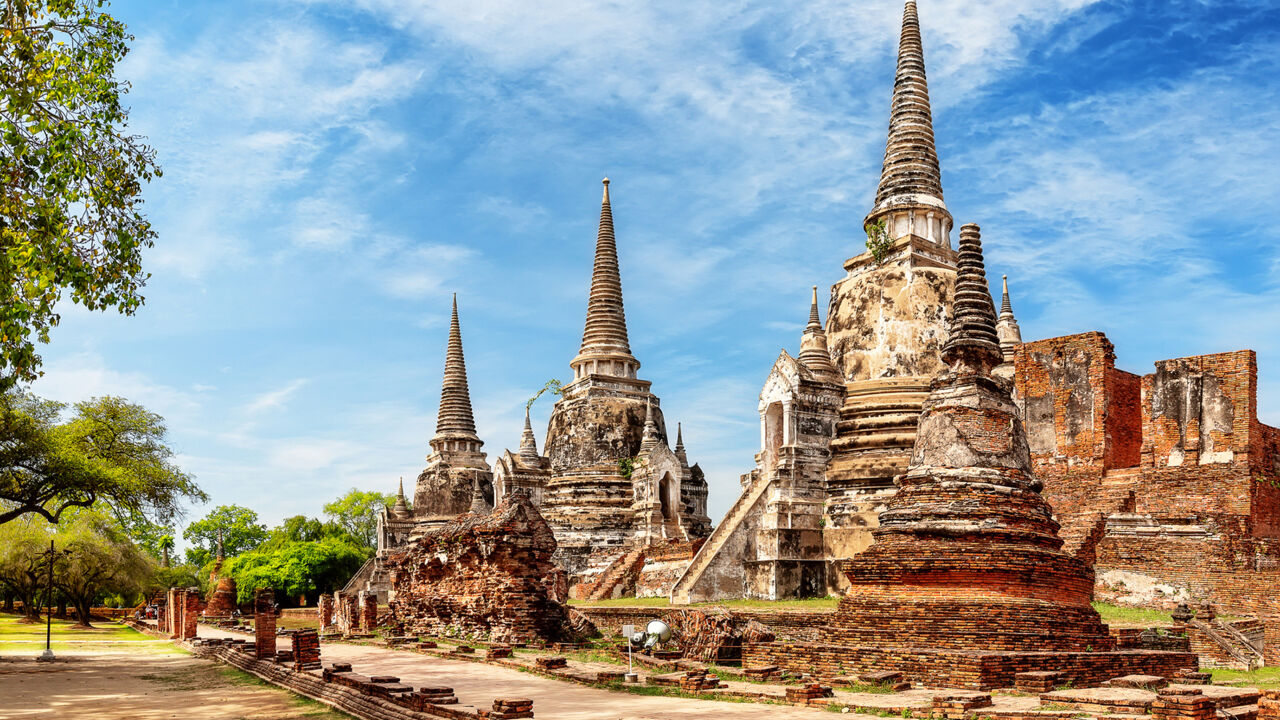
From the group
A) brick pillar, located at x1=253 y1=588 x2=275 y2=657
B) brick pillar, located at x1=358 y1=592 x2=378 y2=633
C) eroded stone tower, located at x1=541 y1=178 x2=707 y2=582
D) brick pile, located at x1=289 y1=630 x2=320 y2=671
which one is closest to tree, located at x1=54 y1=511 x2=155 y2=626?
brick pillar, located at x1=358 y1=592 x2=378 y2=633

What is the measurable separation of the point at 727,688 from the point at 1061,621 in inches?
165

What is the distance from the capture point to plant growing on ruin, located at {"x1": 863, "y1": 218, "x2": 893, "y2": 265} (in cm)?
2630

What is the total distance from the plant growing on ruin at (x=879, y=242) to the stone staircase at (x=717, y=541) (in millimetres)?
6262

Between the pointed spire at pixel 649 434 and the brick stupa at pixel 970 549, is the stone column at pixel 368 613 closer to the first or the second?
the pointed spire at pixel 649 434

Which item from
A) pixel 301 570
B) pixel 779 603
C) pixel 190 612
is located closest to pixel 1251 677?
pixel 779 603

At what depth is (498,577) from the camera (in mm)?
19328

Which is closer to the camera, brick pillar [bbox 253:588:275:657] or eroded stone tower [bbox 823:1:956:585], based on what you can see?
brick pillar [bbox 253:588:275:657]

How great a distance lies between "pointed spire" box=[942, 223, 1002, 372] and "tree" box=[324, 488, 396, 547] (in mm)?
54715

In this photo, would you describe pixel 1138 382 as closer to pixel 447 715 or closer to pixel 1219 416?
pixel 1219 416

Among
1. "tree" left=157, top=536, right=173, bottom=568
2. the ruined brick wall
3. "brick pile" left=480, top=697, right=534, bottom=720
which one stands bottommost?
"tree" left=157, top=536, right=173, bottom=568

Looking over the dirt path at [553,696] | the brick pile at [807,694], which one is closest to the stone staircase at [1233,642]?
the brick pile at [807,694]

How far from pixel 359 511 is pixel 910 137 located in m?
48.4

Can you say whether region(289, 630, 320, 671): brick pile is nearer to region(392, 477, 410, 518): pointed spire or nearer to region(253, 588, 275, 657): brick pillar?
region(253, 588, 275, 657): brick pillar

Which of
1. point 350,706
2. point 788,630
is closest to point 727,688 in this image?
point 350,706
